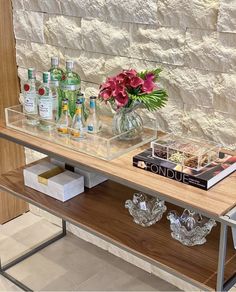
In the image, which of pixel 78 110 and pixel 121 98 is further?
pixel 78 110

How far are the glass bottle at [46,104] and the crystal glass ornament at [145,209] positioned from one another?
43cm

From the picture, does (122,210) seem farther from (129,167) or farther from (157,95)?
Result: (157,95)

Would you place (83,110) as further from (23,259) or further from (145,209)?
(23,259)

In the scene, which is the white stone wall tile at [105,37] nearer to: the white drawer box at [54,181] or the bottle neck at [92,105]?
the bottle neck at [92,105]

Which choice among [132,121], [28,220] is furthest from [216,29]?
[28,220]

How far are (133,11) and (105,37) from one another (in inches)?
7.5

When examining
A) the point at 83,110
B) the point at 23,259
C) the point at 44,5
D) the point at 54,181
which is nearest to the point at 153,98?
the point at 83,110

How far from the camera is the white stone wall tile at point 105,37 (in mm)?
1888

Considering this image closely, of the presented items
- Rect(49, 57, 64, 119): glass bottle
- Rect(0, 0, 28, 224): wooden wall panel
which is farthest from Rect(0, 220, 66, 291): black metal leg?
Rect(49, 57, 64, 119): glass bottle

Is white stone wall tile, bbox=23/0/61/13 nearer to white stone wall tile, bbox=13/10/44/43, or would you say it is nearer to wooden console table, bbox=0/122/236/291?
white stone wall tile, bbox=13/10/44/43

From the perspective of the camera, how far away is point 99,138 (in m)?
1.68

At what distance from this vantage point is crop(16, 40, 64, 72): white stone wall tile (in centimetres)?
219

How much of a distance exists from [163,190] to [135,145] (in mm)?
339

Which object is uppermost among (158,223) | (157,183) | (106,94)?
(106,94)
